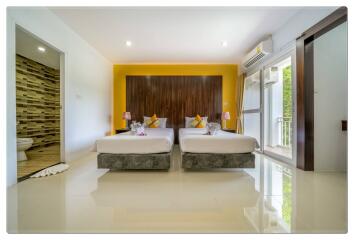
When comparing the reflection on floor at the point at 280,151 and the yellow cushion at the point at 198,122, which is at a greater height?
the yellow cushion at the point at 198,122

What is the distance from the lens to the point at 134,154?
322cm

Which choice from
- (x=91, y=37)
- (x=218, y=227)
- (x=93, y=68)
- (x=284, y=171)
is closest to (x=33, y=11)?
(x=91, y=37)

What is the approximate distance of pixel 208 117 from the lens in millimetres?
6250

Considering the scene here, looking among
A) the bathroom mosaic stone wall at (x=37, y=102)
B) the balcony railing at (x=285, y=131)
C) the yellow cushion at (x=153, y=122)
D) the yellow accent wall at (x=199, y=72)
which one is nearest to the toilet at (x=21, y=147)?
the bathroom mosaic stone wall at (x=37, y=102)

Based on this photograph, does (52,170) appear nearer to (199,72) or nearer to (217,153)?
(217,153)

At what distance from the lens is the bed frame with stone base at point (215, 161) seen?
321cm

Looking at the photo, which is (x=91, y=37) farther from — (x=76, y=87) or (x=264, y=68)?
(x=264, y=68)

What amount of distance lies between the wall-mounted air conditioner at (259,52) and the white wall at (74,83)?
390cm

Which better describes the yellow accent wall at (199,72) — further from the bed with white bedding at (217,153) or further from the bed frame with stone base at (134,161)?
the bed frame with stone base at (134,161)

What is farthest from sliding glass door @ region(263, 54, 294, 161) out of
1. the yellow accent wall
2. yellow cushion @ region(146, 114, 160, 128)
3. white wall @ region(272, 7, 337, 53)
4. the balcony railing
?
yellow cushion @ region(146, 114, 160, 128)

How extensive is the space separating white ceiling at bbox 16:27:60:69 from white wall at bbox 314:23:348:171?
180 inches

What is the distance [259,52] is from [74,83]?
4.01 m

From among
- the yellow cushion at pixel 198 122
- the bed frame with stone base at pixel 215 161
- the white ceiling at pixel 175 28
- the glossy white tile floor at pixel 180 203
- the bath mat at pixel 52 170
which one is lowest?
the glossy white tile floor at pixel 180 203
